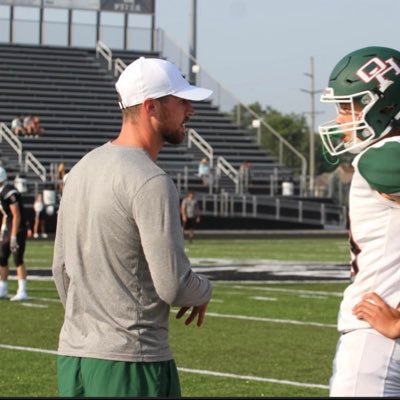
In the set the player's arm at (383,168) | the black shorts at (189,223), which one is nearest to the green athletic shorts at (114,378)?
the player's arm at (383,168)

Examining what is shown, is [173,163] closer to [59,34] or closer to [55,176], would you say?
[55,176]

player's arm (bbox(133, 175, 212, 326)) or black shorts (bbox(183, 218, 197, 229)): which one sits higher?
player's arm (bbox(133, 175, 212, 326))

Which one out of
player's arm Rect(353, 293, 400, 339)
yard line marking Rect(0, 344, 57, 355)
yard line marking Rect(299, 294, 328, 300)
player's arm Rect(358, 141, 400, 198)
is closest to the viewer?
player's arm Rect(358, 141, 400, 198)

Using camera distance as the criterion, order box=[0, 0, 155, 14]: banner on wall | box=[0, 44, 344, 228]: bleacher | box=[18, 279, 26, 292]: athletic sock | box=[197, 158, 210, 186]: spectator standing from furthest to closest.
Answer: box=[0, 0, 155, 14]: banner on wall
box=[0, 44, 344, 228]: bleacher
box=[197, 158, 210, 186]: spectator standing
box=[18, 279, 26, 292]: athletic sock

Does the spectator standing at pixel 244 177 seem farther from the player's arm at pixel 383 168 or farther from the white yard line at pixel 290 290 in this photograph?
the player's arm at pixel 383 168

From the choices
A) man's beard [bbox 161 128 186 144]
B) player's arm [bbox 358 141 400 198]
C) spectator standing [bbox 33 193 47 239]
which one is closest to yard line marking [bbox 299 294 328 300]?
man's beard [bbox 161 128 186 144]

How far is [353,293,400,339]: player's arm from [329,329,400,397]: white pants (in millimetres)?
53

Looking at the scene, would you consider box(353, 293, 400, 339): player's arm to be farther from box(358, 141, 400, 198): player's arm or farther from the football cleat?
the football cleat

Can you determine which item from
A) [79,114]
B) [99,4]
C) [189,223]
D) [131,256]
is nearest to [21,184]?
[189,223]

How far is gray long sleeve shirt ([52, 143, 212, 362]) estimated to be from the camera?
162 inches

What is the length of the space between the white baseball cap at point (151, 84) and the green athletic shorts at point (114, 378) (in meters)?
0.91

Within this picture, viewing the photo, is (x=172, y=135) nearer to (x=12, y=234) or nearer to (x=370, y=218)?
(x=370, y=218)

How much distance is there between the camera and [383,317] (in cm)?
401

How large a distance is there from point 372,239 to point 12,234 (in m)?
11.6
